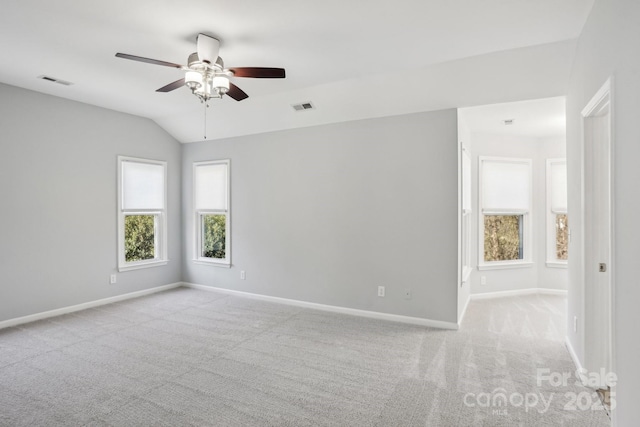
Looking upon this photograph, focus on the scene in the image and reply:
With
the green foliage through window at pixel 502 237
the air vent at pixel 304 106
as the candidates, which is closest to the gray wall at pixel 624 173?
the air vent at pixel 304 106

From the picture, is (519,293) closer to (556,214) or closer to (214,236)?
(556,214)

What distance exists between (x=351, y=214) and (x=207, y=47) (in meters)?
2.65

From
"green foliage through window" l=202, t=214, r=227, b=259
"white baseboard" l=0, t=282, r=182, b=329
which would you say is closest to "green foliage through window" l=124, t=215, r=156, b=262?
"white baseboard" l=0, t=282, r=182, b=329

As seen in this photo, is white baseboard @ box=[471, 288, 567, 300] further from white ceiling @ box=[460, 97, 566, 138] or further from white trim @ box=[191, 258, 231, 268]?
white trim @ box=[191, 258, 231, 268]

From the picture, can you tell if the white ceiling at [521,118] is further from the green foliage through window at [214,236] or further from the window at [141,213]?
the window at [141,213]

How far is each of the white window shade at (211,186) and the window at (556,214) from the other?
535 cm

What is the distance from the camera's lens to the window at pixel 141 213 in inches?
212

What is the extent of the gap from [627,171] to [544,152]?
4.60 m

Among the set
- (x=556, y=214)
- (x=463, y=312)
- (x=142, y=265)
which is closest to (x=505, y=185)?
(x=556, y=214)

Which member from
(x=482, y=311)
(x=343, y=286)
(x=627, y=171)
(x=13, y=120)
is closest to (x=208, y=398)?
(x=343, y=286)

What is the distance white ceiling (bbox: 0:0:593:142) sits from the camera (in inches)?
101

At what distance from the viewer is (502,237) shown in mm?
5754

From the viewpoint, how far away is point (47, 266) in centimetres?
452

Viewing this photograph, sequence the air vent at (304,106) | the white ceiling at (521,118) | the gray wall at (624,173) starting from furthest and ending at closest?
the air vent at (304,106)
the white ceiling at (521,118)
the gray wall at (624,173)
